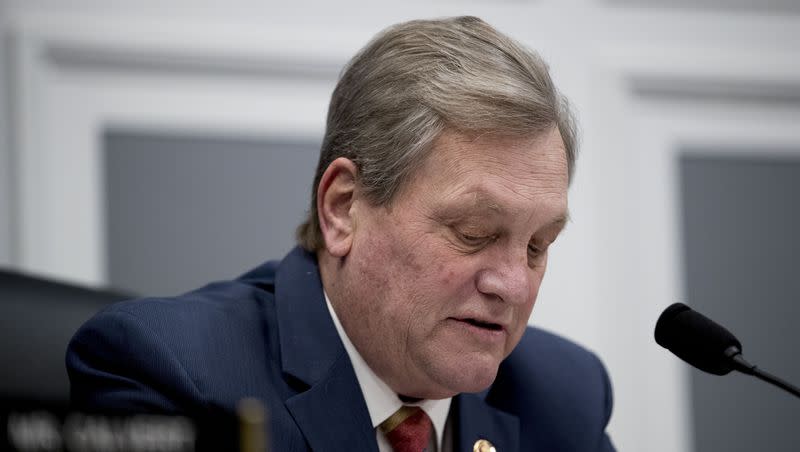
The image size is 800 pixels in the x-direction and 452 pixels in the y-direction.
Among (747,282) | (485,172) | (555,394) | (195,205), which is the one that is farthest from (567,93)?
(485,172)

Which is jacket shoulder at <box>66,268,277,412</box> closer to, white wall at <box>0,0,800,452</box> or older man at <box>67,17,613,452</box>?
older man at <box>67,17,613,452</box>

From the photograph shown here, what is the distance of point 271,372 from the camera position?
165cm

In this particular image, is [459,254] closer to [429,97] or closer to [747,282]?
[429,97]

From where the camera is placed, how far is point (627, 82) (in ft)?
10.8

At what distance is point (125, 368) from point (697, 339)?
80 centimetres

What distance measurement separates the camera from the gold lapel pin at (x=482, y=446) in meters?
1.77

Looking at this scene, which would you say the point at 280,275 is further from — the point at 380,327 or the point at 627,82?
the point at 627,82

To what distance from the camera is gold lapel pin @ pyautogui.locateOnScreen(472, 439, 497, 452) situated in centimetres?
177

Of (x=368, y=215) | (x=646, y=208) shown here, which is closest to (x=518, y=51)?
(x=368, y=215)

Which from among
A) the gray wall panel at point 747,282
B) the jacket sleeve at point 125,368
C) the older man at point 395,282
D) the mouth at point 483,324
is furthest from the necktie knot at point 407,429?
the gray wall panel at point 747,282

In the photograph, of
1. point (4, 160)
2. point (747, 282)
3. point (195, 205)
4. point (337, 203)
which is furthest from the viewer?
point (747, 282)

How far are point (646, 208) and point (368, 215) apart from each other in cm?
179

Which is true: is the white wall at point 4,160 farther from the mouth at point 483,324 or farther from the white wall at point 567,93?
the mouth at point 483,324

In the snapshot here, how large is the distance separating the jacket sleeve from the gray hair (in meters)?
0.39
